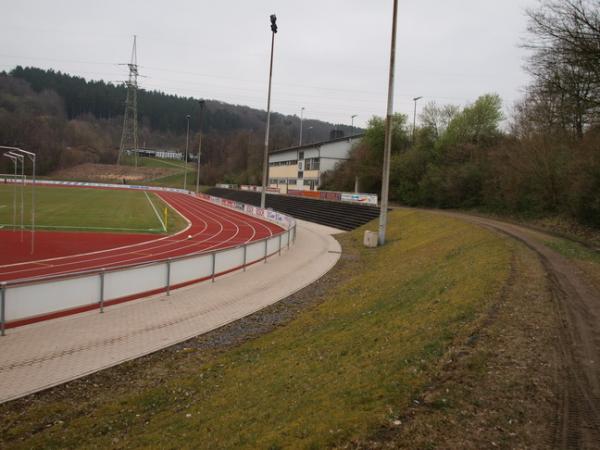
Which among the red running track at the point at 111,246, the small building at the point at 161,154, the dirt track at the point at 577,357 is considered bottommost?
the red running track at the point at 111,246

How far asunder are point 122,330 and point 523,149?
2631 cm

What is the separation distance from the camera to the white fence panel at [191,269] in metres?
12.7

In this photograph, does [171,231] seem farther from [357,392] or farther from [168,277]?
[357,392]

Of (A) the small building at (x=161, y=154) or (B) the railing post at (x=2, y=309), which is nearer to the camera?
(B) the railing post at (x=2, y=309)

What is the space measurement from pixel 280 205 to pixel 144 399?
157 feet

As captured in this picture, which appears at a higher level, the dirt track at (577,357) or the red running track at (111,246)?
the dirt track at (577,357)

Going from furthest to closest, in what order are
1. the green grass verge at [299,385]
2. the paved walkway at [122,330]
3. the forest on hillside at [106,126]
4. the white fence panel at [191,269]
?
1. the forest on hillside at [106,126]
2. the white fence panel at [191,269]
3. the paved walkway at [122,330]
4. the green grass verge at [299,385]

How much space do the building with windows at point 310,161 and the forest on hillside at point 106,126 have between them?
20.0 metres

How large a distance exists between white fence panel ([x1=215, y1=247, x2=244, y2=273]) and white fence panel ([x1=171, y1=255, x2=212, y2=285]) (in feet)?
1.82

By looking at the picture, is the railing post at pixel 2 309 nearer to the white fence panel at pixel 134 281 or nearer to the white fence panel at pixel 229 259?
the white fence panel at pixel 134 281

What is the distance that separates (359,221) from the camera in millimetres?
34312

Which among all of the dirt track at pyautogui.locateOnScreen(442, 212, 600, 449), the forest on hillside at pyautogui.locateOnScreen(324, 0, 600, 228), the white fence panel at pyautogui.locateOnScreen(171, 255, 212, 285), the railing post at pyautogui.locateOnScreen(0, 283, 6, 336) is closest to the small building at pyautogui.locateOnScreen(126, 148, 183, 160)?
the forest on hillside at pyautogui.locateOnScreen(324, 0, 600, 228)

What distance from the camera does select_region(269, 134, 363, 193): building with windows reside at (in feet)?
204

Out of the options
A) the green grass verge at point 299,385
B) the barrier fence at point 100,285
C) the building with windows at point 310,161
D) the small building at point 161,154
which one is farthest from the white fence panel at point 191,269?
the small building at point 161,154
